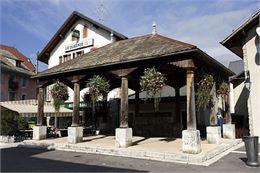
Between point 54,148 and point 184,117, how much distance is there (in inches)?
427

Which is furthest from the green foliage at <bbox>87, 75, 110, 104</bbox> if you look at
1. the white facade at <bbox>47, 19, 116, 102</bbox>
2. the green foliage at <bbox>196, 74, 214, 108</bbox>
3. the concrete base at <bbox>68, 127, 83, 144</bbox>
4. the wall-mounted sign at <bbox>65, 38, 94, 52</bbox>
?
the wall-mounted sign at <bbox>65, 38, 94, 52</bbox>

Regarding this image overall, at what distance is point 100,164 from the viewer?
973 cm

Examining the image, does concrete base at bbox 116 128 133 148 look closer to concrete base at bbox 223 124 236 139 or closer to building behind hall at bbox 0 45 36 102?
concrete base at bbox 223 124 236 139

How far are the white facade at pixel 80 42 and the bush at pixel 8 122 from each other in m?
8.08

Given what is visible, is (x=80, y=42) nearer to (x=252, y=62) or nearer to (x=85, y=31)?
(x=85, y=31)

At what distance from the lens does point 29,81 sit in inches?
1535

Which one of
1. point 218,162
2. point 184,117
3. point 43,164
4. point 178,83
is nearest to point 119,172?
point 43,164

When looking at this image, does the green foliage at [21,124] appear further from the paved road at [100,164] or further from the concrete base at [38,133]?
the paved road at [100,164]

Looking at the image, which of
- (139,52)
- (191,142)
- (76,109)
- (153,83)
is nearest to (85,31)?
(76,109)

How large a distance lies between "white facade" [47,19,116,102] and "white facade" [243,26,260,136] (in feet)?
42.2

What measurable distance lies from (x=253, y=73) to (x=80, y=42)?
17.4m

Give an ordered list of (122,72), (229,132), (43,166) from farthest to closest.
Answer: (229,132), (122,72), (43,166)

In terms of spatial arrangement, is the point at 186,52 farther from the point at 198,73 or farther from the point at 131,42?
the point at 131,42

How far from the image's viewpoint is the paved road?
879 cm
